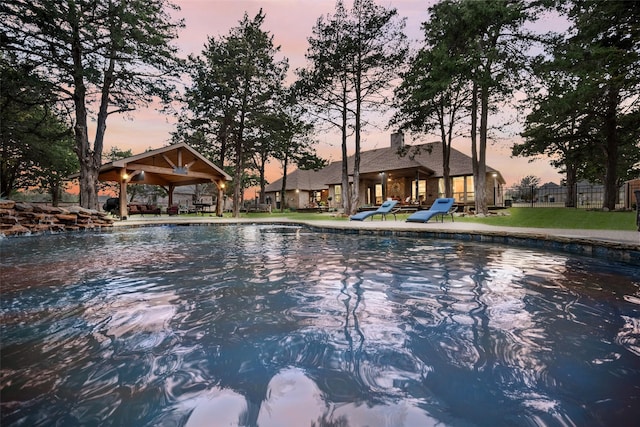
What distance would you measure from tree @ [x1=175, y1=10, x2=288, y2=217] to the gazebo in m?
1.93

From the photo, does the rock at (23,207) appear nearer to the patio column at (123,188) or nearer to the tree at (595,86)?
the patio column at (123,188)

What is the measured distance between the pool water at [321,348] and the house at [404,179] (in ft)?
56.0

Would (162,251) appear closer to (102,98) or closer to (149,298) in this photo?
(149,298)

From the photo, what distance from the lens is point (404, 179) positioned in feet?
86.9

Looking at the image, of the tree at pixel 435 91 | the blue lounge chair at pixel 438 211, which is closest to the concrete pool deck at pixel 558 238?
the blue lounge chair at pixel 438 211

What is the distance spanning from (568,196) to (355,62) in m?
15.7

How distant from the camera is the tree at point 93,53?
11.2 meters

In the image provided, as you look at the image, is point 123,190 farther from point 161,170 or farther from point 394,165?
point 394,165

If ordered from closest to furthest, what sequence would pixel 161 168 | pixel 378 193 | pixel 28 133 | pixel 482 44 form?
pixel 482 44
pixel 28 133
pixel 161 168
pixel 378 193

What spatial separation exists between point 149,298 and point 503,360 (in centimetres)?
353

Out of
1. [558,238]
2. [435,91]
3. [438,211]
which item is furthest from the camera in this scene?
[435,91]

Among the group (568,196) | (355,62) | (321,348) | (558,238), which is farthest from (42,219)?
(568,196)

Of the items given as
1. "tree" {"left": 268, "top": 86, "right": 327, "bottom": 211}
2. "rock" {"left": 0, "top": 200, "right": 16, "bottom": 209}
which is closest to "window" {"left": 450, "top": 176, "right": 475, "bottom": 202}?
"tree" {"left": 268, "top": 86, "right": 327, "bottom": 211}

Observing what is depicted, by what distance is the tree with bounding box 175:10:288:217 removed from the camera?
20406 mm
